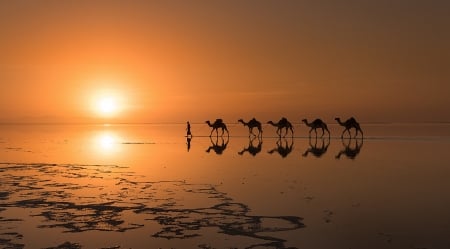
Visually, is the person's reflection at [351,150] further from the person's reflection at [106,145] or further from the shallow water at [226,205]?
the person's reflection at [106,145]

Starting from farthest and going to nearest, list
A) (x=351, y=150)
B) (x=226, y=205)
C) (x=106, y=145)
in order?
(x=106, y=145) < (x=351, y=150) < (x=226, y=205)

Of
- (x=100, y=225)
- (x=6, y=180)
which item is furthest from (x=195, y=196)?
(x=6, y=180)

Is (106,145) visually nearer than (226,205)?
No

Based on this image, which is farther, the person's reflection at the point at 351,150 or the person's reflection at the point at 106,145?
the person's reflection at the point at 106,145

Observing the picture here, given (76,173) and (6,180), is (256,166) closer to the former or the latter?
(76,173)

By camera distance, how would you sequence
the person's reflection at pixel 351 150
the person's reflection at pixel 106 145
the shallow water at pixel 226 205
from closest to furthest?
1. the shallow water at pixel 226 205
2. the person's reflection at pixel 351 150
3. the person's reflection at pixel 106 145

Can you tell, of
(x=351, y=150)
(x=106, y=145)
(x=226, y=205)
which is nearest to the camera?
(x=226, y=205)

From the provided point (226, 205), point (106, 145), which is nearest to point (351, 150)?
point (106, 145)

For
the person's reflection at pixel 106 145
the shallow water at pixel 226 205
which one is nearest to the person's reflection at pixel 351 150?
the shallow water at pixel 226 205

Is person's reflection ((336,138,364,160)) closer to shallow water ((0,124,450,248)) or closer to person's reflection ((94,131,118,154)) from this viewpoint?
shallow water ((0,124,450,248))

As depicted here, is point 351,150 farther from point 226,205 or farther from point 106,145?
point 226,205

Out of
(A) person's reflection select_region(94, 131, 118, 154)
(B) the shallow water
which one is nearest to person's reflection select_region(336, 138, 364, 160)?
(B) the shallow water

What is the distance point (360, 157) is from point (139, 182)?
1267 centimetres

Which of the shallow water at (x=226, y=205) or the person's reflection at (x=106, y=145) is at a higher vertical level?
the person's reflection at (x=106, y=145)
